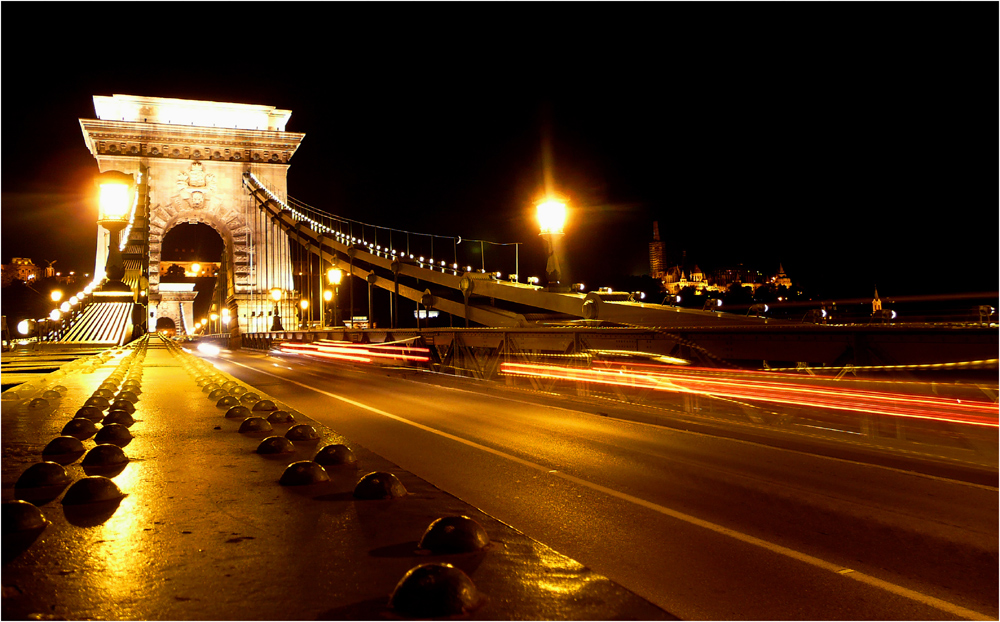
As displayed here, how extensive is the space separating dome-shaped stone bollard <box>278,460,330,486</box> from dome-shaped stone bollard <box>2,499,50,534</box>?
1.00 metres

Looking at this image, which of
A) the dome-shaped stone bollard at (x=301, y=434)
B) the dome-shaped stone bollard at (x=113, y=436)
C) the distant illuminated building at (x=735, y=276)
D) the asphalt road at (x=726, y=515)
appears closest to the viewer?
the asphalt road at (x=726, y=515)

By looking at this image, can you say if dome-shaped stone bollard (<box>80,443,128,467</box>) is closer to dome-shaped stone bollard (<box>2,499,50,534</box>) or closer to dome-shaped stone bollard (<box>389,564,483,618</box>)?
dome-shaped stone bollard (<box>2,499,50,534</box>)

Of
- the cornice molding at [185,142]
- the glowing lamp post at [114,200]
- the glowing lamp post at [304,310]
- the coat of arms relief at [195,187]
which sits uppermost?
the cornice molding at [185,142]

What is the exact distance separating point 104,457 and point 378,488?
1941mm

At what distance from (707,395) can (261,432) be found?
789cm

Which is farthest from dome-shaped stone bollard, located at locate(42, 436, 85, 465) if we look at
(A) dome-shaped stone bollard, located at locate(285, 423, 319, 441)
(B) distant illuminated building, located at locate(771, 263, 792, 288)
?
(B) distant illuminated building, located at locate(771, 263, 792, 288)

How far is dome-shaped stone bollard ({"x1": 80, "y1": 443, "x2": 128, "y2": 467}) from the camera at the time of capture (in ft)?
13.7

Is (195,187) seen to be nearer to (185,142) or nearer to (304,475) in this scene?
(185,142)

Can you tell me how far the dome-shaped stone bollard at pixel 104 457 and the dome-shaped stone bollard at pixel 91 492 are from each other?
3.07 feet

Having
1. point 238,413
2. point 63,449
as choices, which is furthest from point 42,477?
point 238,413

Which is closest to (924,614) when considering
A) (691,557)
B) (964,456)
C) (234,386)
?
(691,557)

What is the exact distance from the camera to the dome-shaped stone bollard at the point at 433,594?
79.4 inches

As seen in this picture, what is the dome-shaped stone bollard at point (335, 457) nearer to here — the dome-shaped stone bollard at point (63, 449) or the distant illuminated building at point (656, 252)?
the dome-shaped stone bollard at point (63, 449)

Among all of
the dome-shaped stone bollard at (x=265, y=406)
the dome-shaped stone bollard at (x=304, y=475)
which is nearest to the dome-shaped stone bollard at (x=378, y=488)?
the dome-shaped stone bollard at (x=304, y=475)
